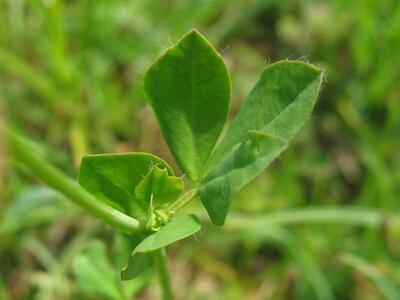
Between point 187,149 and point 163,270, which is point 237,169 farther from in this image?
point 163,270

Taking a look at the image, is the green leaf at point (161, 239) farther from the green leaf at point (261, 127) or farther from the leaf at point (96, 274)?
the leaf at point (96, 274)

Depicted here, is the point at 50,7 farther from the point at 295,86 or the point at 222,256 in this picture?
the point at 295,86

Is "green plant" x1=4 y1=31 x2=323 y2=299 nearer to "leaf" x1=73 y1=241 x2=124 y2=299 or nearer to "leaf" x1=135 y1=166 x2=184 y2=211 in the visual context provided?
"leaf" x1=135 y1=166 x2=184 y2=211

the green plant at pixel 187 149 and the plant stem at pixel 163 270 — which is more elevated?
the green plant at pixel 187 149

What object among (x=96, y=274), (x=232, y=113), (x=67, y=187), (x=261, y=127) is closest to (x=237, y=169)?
(x=261, y=127)

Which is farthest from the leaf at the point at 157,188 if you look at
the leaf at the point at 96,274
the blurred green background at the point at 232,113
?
the blurred green background at the point at 232,113

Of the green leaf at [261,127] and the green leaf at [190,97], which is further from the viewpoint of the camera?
the green leaf at [190,97]

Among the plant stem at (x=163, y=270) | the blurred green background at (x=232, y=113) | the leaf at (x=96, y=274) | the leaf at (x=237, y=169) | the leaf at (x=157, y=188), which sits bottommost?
the blurred green background at (x=232, y=113)
